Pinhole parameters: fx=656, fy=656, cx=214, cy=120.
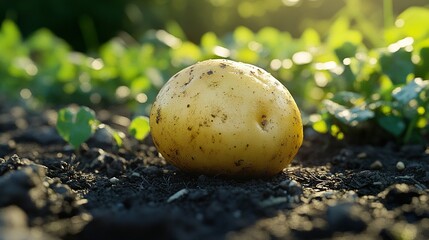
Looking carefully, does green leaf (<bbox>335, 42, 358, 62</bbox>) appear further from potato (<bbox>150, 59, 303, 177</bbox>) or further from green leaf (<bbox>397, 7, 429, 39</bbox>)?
potato (<bbox>150, 59, 303, 177</bbox>)

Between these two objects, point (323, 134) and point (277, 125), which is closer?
point (277, 125)

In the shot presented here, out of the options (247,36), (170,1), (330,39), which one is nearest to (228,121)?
(330,39)

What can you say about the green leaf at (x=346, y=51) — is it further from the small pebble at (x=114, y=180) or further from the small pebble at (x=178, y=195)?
the small pebble at (x=178, y=195)

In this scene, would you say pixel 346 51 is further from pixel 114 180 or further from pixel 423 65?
pixel 114 180

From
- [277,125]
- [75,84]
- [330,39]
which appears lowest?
[75,84]

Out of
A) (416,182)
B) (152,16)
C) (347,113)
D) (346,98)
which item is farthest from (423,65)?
(152,16)

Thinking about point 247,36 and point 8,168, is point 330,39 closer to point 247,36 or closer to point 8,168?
point 247,36

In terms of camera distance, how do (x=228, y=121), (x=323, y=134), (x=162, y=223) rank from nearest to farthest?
(x=162, y=223) < (x=228, y=121) < (x=323, y=134)
